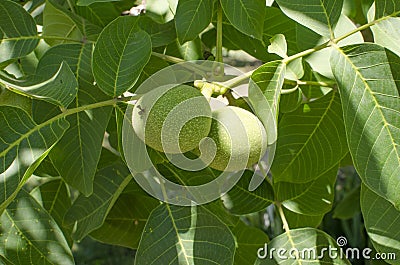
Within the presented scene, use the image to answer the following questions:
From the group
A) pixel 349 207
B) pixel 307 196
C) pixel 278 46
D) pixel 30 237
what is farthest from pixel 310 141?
pixel 349 207

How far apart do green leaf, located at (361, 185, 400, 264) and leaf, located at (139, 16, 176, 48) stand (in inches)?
15.0

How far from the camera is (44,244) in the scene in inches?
32.4

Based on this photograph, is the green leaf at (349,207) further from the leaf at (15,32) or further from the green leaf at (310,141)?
the leaf at (15,32)

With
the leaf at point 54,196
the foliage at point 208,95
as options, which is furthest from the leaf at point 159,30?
the leaf at point 54,196

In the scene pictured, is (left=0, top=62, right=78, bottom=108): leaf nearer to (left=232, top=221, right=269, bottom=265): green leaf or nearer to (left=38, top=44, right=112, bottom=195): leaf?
(left=38, top=44, right=112, bottom=195): leaf

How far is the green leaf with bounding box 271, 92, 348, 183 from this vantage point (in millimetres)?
915

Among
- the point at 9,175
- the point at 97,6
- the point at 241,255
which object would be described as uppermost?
the point at 97,6

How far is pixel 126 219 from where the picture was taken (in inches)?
40.6

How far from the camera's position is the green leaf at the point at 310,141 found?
3.00 ft

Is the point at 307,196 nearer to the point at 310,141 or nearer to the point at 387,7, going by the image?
the point at 310,141

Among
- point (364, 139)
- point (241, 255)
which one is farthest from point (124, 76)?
point (241, 255)

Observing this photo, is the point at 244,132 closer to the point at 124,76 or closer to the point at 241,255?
the point at 124,76

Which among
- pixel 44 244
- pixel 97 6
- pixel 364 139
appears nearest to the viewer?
pixel 364 139

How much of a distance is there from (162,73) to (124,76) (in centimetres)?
10
